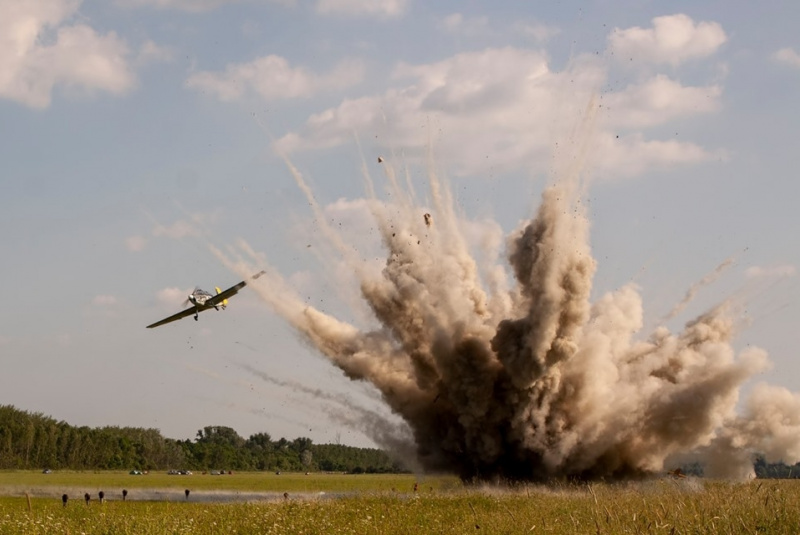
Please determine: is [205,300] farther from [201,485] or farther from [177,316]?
[201,485]

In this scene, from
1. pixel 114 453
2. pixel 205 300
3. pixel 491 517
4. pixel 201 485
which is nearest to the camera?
pixel 491 517

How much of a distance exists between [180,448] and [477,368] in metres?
133

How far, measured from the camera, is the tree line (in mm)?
147000

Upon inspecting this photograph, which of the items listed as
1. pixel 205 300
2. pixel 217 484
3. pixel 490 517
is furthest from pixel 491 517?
pixel 217 484

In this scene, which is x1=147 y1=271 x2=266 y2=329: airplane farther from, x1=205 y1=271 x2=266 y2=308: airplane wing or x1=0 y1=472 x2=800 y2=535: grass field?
x1=0 y1=472 x2=800 y2=535: grass field

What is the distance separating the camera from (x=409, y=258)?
2258 inches

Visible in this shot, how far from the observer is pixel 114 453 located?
511ft

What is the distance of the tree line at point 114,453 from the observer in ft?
482

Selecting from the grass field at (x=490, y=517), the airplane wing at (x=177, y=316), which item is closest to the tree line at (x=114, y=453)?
the airplane wing at (x=177, y=316)

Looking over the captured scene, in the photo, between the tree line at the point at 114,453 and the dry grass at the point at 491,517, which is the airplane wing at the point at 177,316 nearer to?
the dry grass at the point at 491,517

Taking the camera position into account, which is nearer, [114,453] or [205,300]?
[205,300]

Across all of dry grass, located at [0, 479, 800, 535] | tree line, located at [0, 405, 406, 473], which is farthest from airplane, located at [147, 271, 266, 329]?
tree line, located at [0, 405, 406, 473]

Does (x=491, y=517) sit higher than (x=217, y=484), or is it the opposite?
(x=217, y=484)

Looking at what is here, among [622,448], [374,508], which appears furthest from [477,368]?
[374,508]
